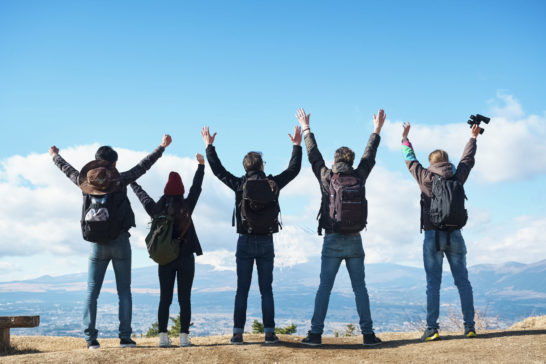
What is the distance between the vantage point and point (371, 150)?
9.88 m

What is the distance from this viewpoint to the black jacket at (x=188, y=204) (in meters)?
9.26

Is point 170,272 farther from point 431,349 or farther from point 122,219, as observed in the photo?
point 431,349

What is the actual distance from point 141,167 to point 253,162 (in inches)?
79.2

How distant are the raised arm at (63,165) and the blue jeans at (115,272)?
144 cm

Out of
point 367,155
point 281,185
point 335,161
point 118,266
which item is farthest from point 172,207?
point 367,155

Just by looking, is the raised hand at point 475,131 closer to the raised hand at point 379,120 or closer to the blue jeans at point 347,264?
the raised hand at point 379,120

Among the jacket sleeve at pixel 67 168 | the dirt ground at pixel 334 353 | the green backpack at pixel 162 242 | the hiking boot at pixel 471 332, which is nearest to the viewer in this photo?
the dirt ground at pixel 334 353

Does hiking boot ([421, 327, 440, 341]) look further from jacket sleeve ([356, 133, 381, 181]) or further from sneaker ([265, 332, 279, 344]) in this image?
jacket sleeve ([356, 133, 381, 181])

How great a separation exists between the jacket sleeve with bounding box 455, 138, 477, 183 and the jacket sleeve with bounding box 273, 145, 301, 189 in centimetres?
290

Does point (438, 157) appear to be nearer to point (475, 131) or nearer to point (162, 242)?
point (475, 131)

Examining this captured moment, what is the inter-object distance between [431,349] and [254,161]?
177 inches

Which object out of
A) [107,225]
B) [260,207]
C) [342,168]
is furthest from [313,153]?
[107,225]

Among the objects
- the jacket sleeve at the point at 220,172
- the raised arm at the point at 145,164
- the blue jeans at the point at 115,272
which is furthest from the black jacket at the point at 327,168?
the blue jeans at the point at 115,272

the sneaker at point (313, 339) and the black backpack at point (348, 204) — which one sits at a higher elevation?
the black backpack at point (348, 204)
